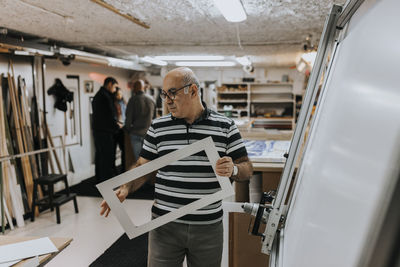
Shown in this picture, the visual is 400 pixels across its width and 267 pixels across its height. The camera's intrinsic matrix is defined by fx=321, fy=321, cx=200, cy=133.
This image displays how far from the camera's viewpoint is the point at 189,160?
162 cm

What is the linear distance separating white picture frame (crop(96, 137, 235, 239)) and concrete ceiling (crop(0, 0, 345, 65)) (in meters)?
1.78

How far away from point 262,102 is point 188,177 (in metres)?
7.67

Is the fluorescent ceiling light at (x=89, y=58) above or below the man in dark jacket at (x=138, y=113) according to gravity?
above

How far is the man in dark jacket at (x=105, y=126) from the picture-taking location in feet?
16.6

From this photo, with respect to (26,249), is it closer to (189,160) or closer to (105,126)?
(189,160)

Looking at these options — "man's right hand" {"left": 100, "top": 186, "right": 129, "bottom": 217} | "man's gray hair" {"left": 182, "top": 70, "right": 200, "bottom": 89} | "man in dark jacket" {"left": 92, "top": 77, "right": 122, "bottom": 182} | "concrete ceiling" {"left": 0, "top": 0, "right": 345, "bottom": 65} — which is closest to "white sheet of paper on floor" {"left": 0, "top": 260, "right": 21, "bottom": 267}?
"man's right hand" {"left": 100, "top": 186, "right": 129, "bottom": 217}

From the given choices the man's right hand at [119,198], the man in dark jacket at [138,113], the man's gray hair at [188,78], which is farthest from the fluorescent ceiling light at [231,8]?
the man in dark jacket at [138,113]

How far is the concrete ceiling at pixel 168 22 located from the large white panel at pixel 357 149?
227cm

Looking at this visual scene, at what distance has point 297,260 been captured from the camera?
0.66 metres

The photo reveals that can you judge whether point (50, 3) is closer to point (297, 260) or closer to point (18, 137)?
point (18, 137)

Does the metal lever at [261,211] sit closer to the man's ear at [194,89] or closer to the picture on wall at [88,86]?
the man's ear at [194,89]

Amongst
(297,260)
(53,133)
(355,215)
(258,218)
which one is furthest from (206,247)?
(53,133)

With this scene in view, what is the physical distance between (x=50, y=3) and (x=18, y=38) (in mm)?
1941

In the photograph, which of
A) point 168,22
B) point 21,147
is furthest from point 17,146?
point 168,22
